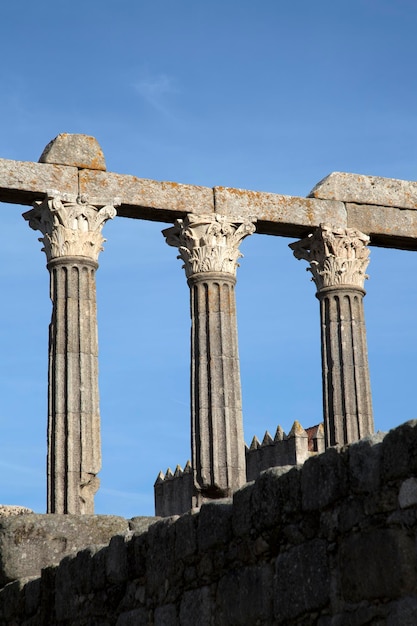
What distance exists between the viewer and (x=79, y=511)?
68.8 ft

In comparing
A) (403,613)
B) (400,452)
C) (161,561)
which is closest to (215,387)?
(161,561)

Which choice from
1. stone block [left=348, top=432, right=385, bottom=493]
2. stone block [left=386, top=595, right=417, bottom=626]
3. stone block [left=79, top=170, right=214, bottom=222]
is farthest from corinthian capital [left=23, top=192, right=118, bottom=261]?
stone block [left=386, top=595, right=417, bottom=626]

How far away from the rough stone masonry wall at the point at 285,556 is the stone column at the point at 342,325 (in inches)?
563

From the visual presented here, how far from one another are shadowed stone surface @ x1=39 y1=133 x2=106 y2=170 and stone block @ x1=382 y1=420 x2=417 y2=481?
1651 centimetres

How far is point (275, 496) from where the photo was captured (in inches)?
311

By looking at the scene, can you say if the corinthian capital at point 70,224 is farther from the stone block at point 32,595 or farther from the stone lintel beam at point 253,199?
the stone block at point 32,595

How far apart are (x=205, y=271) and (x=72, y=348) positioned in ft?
10.4

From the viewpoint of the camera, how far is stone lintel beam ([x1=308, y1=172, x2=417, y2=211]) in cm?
2500

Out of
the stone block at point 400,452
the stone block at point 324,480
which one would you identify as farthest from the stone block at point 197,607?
the stone block at point 400,452

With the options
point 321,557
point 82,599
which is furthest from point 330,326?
point 321,557

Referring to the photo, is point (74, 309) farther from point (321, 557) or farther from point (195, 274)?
point (321, 557)

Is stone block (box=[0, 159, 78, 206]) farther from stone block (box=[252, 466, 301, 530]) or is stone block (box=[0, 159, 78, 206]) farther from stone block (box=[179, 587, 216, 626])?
stone block (box=[252, 466, 301, 530])

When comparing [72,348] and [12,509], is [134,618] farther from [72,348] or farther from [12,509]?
[72,348]

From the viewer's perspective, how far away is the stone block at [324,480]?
7.31 metres
